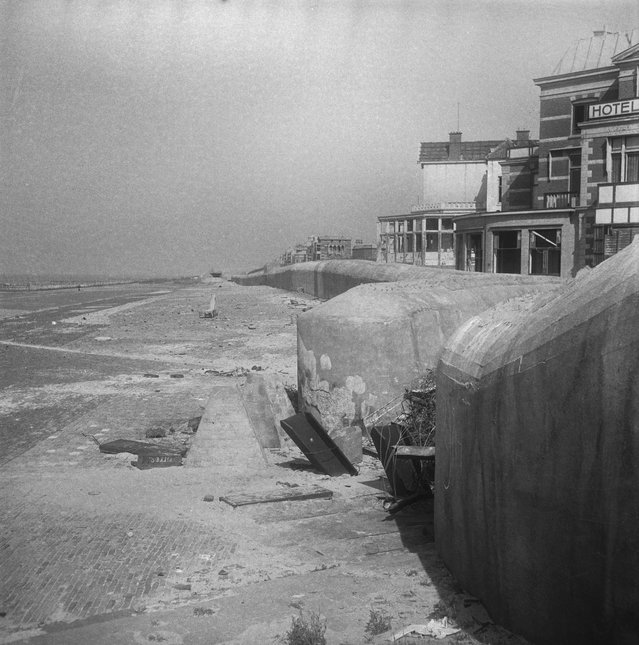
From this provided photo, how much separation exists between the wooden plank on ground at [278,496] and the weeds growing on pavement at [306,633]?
282 centimetres

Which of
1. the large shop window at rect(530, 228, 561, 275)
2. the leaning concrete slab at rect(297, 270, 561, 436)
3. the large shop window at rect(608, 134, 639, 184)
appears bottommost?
the leaning concrete slab at rect(297, 270, 561, 436)

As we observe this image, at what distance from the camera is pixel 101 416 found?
1279cm

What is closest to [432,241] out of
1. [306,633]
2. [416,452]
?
[416,452]

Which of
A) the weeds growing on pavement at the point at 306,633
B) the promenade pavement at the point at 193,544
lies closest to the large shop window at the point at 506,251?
the promenade pavement at the point at 193,544

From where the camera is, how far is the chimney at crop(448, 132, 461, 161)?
59.9 m

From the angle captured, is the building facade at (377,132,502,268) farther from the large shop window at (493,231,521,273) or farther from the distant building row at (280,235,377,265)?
the large shop window at (493,231,521,273)

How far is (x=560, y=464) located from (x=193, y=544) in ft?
11.3

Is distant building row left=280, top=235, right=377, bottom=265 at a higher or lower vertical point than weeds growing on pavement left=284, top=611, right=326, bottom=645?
higher

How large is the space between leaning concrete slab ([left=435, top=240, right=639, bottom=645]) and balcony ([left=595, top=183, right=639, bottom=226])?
27.5 m

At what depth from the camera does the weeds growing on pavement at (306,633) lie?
15.2 feet

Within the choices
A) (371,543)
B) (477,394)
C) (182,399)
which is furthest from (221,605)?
(182,399)

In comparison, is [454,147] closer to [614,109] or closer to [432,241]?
[432,241]

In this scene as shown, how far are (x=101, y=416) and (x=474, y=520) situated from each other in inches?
347

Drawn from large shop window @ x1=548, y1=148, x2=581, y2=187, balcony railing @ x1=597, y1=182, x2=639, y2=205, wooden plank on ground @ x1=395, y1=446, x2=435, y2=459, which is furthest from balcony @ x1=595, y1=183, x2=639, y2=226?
wooden plank on ground @ x1=395, y1=446, x2=435, y2=459
